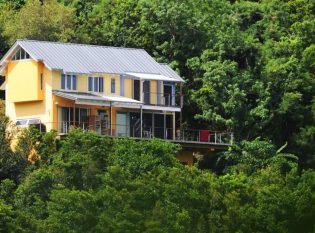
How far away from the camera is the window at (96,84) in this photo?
6975cm

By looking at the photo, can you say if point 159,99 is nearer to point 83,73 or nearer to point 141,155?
point 83,73

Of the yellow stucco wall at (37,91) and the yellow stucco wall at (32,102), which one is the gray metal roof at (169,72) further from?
the yellow stucco wall at (32,102)

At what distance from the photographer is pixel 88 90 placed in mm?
69562

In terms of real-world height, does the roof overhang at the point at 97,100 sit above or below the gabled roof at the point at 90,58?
below

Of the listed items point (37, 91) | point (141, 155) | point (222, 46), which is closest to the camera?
point (141, 155)

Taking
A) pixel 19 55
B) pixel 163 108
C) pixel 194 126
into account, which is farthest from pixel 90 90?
pixel 194 126

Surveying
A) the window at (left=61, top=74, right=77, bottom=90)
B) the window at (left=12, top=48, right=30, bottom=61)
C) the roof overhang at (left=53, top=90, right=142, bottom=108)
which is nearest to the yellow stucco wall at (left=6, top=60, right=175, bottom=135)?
the window at (left=61, top=74, right=77, bottom=90)

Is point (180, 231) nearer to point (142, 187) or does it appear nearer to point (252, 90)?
point (142, 187)

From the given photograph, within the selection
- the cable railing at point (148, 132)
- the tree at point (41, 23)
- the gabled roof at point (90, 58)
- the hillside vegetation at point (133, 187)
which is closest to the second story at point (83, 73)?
the gabled roof at point (90, 58)

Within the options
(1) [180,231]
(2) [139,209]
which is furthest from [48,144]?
(1) [180,231]

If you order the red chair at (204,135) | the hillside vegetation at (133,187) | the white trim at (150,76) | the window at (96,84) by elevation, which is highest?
the white trim at (150,76)

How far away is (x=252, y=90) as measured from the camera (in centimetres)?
7275

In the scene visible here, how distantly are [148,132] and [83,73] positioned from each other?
4.05 metres

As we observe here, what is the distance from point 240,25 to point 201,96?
759 centimetres
